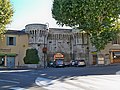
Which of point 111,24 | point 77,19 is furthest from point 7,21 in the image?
point 111,24

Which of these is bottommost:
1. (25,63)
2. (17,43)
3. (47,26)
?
(25,63)

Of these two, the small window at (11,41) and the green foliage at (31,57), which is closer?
the green foliage at (31,57)

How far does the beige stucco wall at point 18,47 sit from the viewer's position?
5378cm

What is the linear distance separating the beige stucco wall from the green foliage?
1.48m

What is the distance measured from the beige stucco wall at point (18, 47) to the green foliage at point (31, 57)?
1.48 m

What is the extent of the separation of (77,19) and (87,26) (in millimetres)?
1836

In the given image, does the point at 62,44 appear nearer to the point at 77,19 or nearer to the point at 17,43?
the point at 17,43

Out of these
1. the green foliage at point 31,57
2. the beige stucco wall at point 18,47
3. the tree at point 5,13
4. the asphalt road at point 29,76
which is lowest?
the asphalt road at point 29,76

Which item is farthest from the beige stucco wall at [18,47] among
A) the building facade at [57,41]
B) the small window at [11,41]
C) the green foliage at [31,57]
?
the green foliage at [31,57]

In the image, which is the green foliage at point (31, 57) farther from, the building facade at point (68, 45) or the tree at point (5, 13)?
the tree at point (5, 13)

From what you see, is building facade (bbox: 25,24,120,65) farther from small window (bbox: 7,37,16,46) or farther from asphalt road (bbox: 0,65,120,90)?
asphalt road (bbox: 0,65,120,90)

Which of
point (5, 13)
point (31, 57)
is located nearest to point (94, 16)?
point (5, 13)

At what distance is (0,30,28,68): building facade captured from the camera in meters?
53.5

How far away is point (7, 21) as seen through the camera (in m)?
40.9
